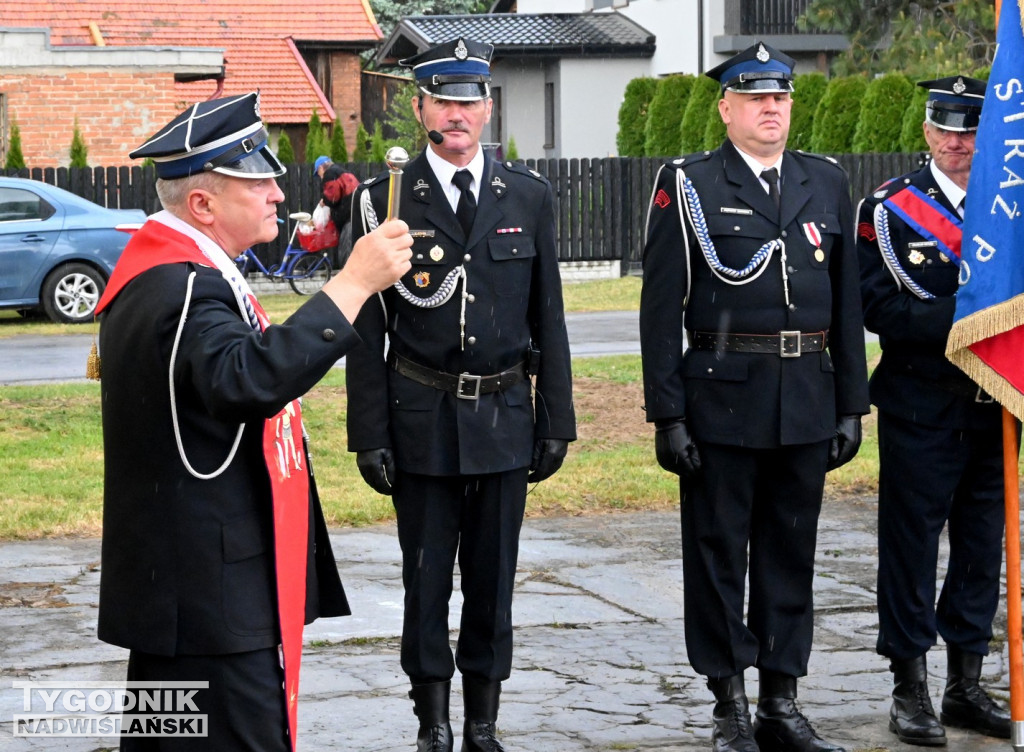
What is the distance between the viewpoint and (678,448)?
17.1ft

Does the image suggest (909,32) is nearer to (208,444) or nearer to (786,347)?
(786,347)

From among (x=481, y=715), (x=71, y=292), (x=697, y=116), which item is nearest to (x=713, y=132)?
(x=697, y=116)

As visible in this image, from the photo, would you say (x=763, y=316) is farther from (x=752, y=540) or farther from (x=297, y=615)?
(x=297, y=615)

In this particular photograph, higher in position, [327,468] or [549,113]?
[549,113]

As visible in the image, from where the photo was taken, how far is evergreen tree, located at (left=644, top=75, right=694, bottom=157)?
26109mm

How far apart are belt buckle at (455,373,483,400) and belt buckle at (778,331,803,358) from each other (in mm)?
1017

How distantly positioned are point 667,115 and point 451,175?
2162 cm

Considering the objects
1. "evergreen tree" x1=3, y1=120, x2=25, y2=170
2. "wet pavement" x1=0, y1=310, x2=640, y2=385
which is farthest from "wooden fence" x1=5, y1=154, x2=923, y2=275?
"wet pavement" x1=0, y1=310, x2=640, y2=385

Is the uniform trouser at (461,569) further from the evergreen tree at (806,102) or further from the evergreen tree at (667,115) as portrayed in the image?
the evergreen tree at (667,115)

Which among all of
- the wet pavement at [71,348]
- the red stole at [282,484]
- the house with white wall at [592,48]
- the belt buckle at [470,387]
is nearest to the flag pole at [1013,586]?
the belt buckle at [470,387]

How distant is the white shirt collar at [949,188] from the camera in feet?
17.8

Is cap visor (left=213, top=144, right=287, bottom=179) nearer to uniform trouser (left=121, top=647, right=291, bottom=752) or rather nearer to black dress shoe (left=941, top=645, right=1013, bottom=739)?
uniform trouser (left=121, top=647, right=291, bottom=752)

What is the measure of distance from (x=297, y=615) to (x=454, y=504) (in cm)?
164

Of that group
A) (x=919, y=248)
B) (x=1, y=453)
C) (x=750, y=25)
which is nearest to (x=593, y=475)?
(x=1, y=453)
